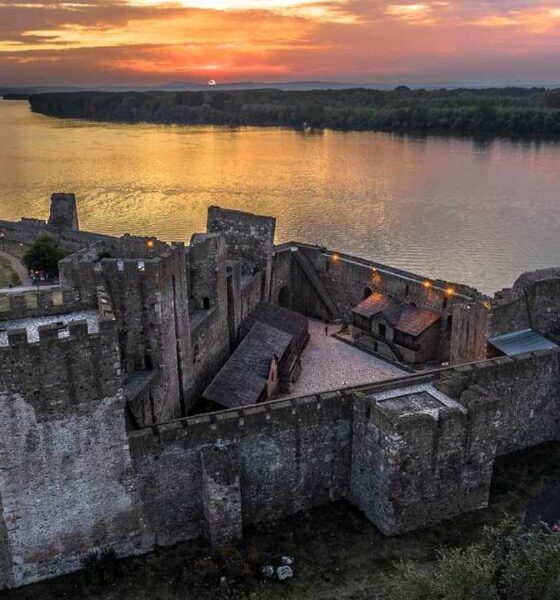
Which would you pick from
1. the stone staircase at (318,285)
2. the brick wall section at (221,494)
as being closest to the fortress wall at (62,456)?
the brick wall section at (221,494)

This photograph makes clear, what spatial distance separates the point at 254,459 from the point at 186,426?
1972mm

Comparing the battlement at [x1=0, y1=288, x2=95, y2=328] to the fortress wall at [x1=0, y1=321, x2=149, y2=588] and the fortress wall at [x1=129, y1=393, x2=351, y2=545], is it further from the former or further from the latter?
the fortress wall at [x1=129, y1=393, x2=351, y2=545]

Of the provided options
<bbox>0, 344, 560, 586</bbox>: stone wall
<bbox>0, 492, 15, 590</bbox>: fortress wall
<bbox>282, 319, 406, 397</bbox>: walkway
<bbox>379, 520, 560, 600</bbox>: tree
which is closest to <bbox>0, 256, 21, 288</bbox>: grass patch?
<bbox>282, 319, 406, 397</bbox>: walkway

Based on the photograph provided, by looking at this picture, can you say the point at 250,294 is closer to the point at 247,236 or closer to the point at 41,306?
the point at 247,236

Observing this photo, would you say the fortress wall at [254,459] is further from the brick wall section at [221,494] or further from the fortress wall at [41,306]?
the fortress wall at [41,306]

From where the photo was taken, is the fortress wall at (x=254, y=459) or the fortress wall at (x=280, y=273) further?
the fortress wall at (x=280, y=273)

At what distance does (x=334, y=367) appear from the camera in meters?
25.6

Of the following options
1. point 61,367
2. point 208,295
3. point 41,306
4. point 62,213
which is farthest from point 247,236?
point 62,213

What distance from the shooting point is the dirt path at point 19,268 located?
40.3 m

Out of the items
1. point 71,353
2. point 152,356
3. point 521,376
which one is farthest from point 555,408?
point 71,353

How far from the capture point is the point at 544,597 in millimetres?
9641

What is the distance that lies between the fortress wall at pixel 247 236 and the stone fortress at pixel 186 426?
4.93 meters

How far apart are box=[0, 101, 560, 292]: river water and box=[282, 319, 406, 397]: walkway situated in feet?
53.9

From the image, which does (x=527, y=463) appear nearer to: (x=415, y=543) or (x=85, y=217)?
(x=415, y=543)
